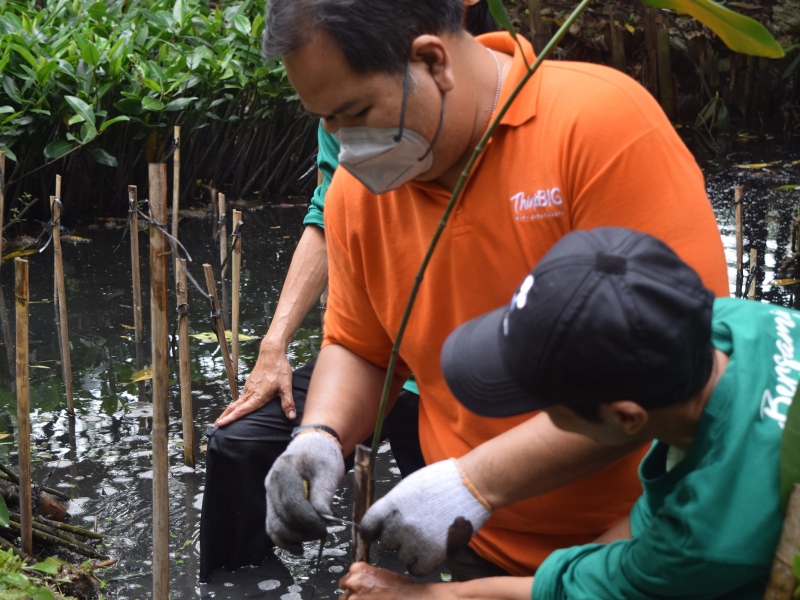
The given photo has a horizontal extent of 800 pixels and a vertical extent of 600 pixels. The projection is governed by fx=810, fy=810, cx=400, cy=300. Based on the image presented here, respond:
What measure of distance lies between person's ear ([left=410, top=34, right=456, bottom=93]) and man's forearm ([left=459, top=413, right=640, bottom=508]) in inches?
26.3

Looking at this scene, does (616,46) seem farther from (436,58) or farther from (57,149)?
(436,58)

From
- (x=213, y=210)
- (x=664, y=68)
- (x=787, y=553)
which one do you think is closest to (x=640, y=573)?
(x=787, y=553)

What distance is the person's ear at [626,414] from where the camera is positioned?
1117 mm

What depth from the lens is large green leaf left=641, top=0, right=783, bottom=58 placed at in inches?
50.7

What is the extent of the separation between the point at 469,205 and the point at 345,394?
1.92ft

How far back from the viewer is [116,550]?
2.48 metres

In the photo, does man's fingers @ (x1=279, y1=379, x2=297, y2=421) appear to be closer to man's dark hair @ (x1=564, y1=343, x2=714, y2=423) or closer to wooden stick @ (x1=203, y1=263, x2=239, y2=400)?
wooden stick @ (x1=203, y1=263, x2=239, y2=400)

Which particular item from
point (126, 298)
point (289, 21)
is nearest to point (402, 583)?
point (289, 21)

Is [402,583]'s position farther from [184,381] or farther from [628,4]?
[628,4]

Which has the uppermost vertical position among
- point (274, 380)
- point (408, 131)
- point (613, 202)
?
point (408, 131)

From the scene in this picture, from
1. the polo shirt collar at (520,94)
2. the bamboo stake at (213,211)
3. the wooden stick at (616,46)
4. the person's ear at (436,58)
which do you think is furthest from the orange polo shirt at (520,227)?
the wooden stick at (616,46)

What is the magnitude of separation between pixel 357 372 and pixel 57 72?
395 centimetres

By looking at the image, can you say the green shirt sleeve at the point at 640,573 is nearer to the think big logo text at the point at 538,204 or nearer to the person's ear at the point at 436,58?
the think big logo text at the point at 538,204

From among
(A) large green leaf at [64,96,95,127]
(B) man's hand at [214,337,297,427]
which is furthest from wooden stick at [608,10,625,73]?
(B) man's hand at [214,337,297,427]
